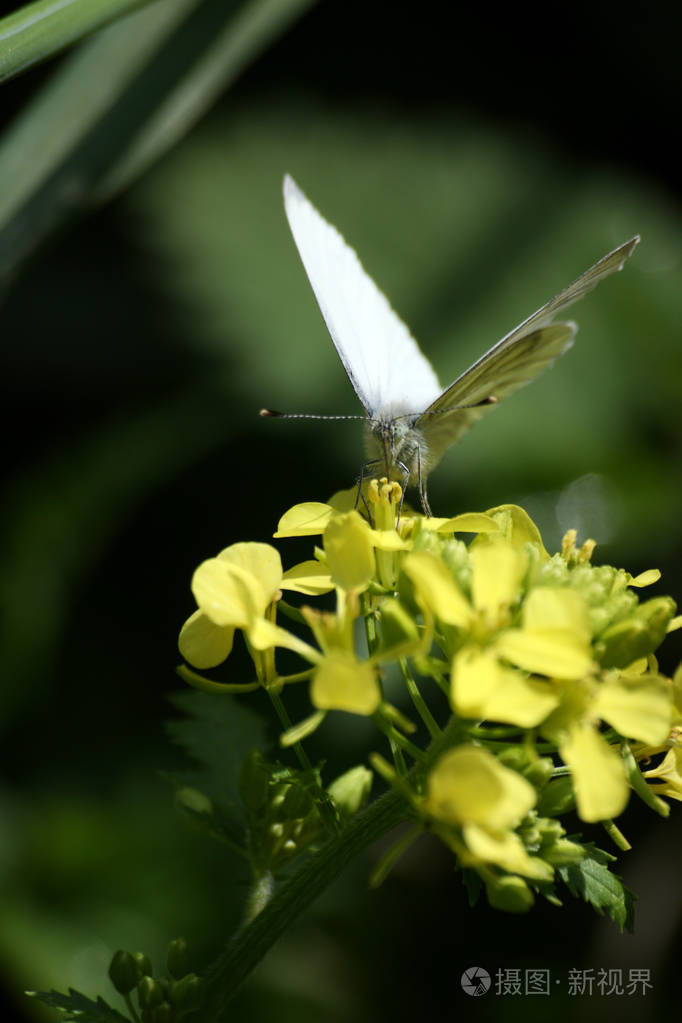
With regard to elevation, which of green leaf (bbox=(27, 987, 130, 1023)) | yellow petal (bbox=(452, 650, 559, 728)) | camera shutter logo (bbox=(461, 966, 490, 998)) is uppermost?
yellow petal (bbox=(452, 650, 559, 728))

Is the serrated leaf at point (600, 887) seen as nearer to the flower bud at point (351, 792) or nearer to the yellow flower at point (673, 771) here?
the yellow flower at point (673, 771)

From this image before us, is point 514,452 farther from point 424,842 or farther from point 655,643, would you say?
point 655,643

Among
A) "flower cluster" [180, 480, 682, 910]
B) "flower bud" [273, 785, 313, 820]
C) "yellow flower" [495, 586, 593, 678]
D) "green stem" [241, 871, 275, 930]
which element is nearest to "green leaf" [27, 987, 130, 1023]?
"green stem" [241, 871, 275, 930]

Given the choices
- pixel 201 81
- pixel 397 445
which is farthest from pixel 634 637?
pixel 201 81

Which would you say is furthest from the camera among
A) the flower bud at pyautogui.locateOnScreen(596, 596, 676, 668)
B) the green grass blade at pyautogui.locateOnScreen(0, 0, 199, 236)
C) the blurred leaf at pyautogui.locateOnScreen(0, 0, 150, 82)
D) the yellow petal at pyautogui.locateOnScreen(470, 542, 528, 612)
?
the green grass blade at pyautogui.locateOnScreen(0, 0, 199, 236)

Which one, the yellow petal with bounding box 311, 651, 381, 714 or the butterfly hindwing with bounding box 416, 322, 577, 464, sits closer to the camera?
the yellow petal with bounding box 311, 651, 381, 714

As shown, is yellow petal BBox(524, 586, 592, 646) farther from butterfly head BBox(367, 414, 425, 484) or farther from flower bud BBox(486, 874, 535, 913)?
butterfly head BBox(367, 414, 425, 484)

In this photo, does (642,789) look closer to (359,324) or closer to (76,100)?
(359,324)
